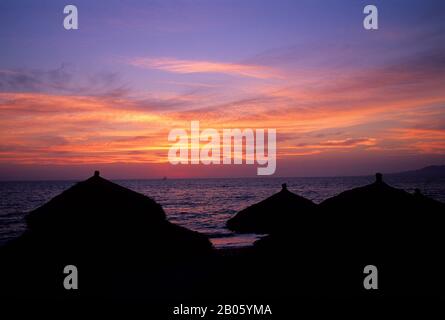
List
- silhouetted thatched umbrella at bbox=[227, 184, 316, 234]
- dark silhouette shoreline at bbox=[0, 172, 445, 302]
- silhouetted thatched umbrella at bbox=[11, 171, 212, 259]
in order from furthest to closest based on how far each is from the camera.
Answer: silhouetted thatched umbrella at bbox=[227, 184, 316, 234] → silhouetted thatched umbrella at bbox=[11, 171, 212, 259] → dark silhouette shoreline at bbox=[0, 172, 445, 302]

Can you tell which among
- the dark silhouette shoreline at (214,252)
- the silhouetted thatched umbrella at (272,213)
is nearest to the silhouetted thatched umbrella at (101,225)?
the dark silhouette shoreline at (214,252)

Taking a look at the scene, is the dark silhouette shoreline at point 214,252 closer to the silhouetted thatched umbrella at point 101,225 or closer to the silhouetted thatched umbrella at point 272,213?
the silhouetted thatched umbrella at point 101,225

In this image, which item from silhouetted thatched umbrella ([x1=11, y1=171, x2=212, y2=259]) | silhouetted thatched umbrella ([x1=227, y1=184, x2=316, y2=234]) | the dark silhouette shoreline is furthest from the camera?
silhouetted thatched umbrella ([x1=227, y1=184, x2=316, y2=234])

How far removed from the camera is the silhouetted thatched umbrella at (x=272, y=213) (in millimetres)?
14219

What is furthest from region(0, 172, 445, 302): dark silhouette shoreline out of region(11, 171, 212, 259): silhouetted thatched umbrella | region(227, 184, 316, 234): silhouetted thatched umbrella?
region(227, 184, 316, 234): silhouetted thatched umbrella

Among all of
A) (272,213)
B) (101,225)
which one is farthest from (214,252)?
(101,225)

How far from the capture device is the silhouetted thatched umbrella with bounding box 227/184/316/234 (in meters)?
14.2

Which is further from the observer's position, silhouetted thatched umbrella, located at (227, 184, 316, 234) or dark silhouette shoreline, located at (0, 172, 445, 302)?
silhouetted thatched umbrella, located at (227, 184, 316, 234)

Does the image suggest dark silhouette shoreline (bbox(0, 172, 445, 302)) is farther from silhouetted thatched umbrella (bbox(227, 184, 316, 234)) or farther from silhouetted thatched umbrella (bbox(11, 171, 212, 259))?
silhouetted thatched umbrella (bbox(227, 184, 316, 234))

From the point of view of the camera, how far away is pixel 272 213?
14.6 metres

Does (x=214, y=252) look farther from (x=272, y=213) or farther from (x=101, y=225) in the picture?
(x=101, y=225)

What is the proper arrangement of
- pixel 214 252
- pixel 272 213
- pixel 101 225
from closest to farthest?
pixel 101 225, pixel 214 252, pixel 272 213

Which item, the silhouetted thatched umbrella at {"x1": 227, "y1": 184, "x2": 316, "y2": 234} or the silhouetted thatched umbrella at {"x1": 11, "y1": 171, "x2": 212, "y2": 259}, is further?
the silhouetted thatched umbrella at {"x1": 227, "y1": 184, "x2": 316, "y2": 234}
